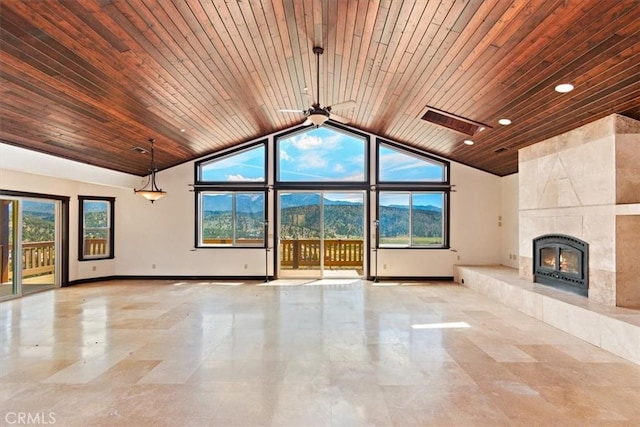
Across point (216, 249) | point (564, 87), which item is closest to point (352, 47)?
point (564, 87)

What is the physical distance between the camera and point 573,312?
440cm

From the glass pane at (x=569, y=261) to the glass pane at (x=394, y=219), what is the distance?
3.71 meters

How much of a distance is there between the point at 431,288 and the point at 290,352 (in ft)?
15.4

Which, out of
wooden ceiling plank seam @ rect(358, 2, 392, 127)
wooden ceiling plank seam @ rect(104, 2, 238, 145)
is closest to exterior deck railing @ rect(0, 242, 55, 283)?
wooden ceiling plank seam @ rect(104, 2, 238, 145)

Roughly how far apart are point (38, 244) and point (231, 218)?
407 cm

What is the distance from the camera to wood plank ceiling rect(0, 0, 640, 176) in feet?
9.74

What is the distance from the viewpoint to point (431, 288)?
A: 757 centimetres

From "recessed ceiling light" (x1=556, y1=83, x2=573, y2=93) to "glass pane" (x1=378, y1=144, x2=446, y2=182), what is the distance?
15.4ft

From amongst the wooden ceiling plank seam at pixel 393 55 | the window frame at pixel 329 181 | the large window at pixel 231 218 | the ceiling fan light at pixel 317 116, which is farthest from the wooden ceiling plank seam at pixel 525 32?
the large window at pixel 231 218

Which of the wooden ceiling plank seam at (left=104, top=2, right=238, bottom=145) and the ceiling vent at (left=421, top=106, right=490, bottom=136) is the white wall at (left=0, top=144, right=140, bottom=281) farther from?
the ceiling vent at (left=421, top=106, right=490, bottom=136)

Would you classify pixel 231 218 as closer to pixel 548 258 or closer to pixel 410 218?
pixel 410 218

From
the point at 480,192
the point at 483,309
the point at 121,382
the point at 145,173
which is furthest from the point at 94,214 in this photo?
the point at 480,192

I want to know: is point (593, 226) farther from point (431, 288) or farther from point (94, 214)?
point (94, 214)

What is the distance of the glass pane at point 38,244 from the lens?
6.89 meters
